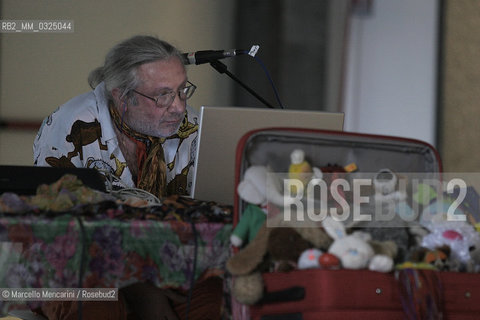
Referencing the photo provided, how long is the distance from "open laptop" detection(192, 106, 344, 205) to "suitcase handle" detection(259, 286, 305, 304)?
1.49 feet

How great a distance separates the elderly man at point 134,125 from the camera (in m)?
1.84

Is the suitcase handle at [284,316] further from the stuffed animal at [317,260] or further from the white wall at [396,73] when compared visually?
the white wall at [396,73]

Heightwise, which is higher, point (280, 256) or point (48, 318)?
point (280, 256)

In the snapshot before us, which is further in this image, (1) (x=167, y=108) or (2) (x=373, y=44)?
(2) (x=373, y=44)

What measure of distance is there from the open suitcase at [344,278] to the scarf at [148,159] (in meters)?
0.71

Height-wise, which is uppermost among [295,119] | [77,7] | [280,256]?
[77,7]

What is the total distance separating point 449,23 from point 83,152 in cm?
245

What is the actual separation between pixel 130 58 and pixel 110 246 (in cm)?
92

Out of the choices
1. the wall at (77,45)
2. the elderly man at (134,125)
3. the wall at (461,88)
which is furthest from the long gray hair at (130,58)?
the wall at (461,88)

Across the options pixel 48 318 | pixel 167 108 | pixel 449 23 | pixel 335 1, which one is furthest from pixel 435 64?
pixel 48 318

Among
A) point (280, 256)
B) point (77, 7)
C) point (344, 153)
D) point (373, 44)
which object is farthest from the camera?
point (373, 44)

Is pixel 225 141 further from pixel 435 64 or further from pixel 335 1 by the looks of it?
pixel 435 64

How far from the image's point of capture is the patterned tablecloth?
3.63ft

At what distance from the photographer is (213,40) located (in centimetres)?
357
